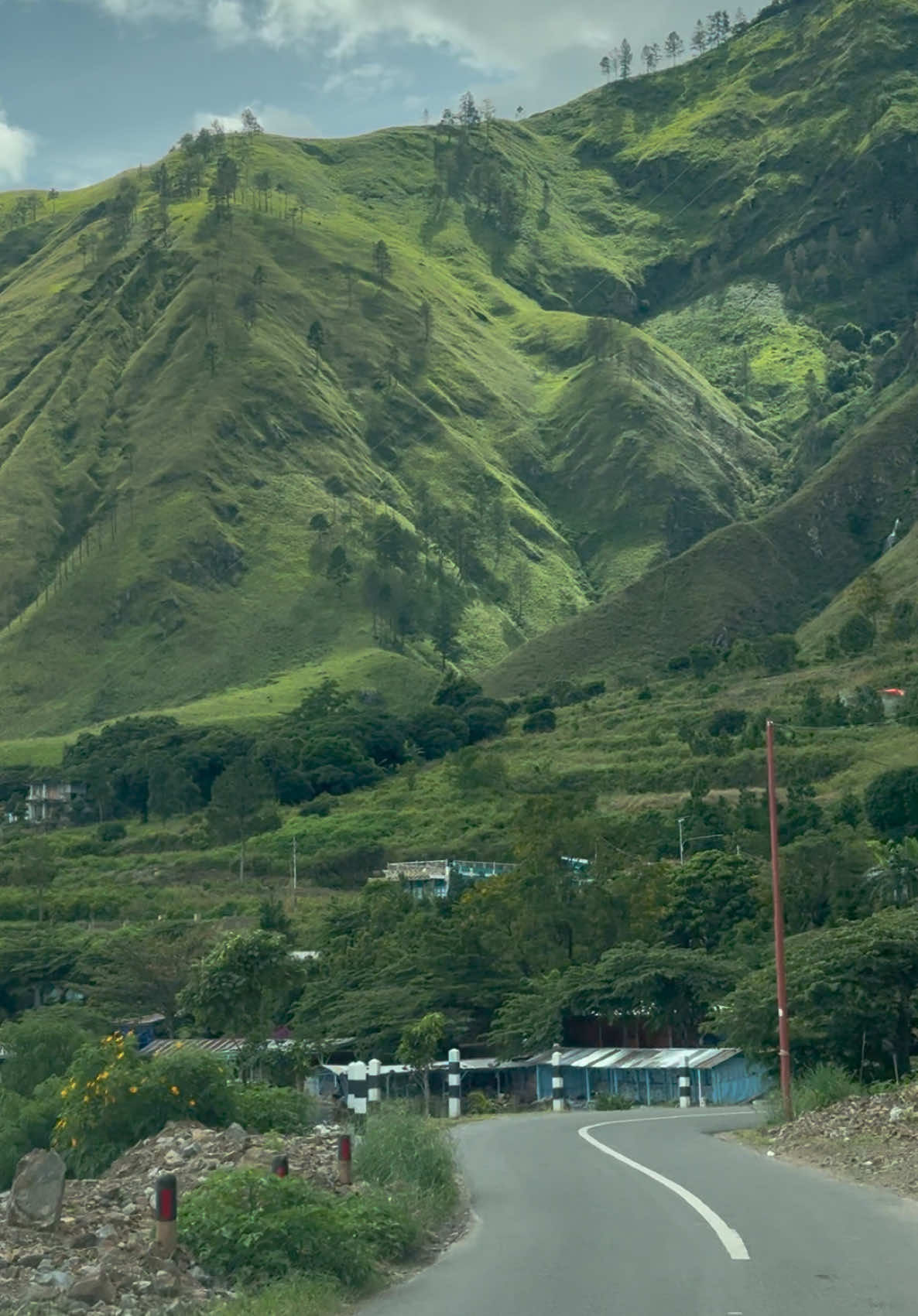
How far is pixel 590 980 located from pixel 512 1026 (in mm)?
2896

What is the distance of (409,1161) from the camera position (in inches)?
750

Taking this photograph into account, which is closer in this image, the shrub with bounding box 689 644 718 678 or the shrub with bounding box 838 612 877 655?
the shrub with bounding box 838 612 877 655

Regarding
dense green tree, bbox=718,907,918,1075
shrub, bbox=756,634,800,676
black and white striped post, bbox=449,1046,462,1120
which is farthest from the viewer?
shrub, bbox=756,634,800,676

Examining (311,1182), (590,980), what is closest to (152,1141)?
(311,1182)

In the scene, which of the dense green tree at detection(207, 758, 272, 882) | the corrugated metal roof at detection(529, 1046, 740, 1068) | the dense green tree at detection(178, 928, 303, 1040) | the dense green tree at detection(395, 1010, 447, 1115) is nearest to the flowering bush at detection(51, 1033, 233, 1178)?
the corrugated metal roof at detection(529, 1046, 740, 1068)

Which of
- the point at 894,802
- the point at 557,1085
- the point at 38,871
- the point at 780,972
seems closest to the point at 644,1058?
the point at 557,1085

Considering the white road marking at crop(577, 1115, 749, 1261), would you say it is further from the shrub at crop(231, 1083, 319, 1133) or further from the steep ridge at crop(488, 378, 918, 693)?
the steep ridge at crop(488, 378, 918, 693)

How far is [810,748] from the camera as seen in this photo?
346 feet

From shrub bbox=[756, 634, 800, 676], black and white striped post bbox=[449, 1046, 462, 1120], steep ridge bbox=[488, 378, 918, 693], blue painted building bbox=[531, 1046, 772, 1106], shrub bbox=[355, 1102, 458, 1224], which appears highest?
steep ridge bbox=[488, 378, 918, 693]

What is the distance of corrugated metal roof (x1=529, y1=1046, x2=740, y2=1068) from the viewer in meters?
49.4

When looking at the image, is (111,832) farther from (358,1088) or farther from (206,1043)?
(358,1088)

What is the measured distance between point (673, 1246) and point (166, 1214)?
4.12 m

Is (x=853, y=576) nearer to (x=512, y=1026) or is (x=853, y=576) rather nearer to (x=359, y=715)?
(x=359, y=715)

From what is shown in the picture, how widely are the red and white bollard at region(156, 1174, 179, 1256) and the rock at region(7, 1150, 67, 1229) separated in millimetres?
1334
